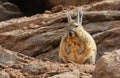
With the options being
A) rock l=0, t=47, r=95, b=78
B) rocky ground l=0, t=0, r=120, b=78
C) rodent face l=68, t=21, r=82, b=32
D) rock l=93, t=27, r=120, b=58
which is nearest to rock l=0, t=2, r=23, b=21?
rocky ground l=0, t=0, r=120, b=78

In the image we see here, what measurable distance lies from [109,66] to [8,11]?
19.5m

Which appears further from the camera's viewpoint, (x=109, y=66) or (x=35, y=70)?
(x=35, y=70)

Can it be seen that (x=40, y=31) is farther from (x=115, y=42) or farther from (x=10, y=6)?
(x=10, y=6)

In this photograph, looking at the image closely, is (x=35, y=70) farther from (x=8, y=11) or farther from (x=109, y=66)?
(x=8, y=11)

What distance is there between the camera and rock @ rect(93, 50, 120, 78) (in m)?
Result: 7.64

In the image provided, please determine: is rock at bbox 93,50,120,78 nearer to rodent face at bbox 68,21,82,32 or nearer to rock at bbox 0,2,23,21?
rodent face at bbox 68,21,82,32

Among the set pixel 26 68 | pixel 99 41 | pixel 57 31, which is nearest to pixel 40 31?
pixel 57 31

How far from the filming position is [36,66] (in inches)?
439

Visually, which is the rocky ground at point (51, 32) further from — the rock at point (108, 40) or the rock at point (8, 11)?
the rock at point (8, 11)

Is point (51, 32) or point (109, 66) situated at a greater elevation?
point (51, 32)

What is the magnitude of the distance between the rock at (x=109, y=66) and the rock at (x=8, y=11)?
60.6 ft

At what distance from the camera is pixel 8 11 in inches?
1055

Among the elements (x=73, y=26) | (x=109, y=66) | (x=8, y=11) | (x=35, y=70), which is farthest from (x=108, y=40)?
(x=8, y=11)

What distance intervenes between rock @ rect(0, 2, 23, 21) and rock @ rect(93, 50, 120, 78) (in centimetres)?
1848
